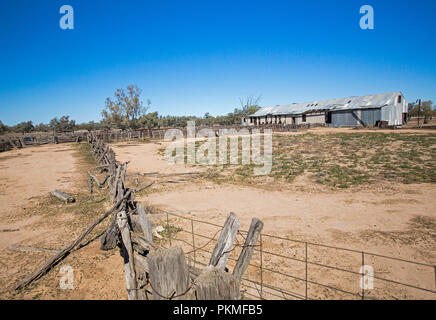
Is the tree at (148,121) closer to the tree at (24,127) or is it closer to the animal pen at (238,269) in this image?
the tree at (24,127)

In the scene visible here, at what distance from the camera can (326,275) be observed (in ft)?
18.1

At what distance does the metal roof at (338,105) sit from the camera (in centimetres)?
3975

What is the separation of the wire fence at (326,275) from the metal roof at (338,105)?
41580 millimetres

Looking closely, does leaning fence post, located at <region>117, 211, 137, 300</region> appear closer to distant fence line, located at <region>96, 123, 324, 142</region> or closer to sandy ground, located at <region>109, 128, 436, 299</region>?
sandy ground, located at <region>109, 128, 436, 299</region>

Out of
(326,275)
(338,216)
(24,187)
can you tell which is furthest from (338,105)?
(24,187)

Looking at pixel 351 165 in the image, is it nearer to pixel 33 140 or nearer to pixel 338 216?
pixel 338 216

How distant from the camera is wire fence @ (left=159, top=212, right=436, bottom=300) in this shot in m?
4.82

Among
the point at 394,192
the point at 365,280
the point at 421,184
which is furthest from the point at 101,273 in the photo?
the point at 421,184

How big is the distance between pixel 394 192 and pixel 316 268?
819cm

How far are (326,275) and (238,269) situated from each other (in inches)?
135

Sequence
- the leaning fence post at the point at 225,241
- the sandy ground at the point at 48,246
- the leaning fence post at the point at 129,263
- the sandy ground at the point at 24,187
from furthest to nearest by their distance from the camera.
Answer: the sandy ground at the point at 24,187
the sandy ground at the point at 48,246
the leaning fence post at the point at 129,263
the leaning fence post at the point at 225,241

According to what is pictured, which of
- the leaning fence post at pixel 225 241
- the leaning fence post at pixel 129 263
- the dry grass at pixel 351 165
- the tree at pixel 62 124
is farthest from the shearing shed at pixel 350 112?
the tree at pixel 62 124

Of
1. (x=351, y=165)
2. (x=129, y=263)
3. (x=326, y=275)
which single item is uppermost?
(x=351, y=165)
